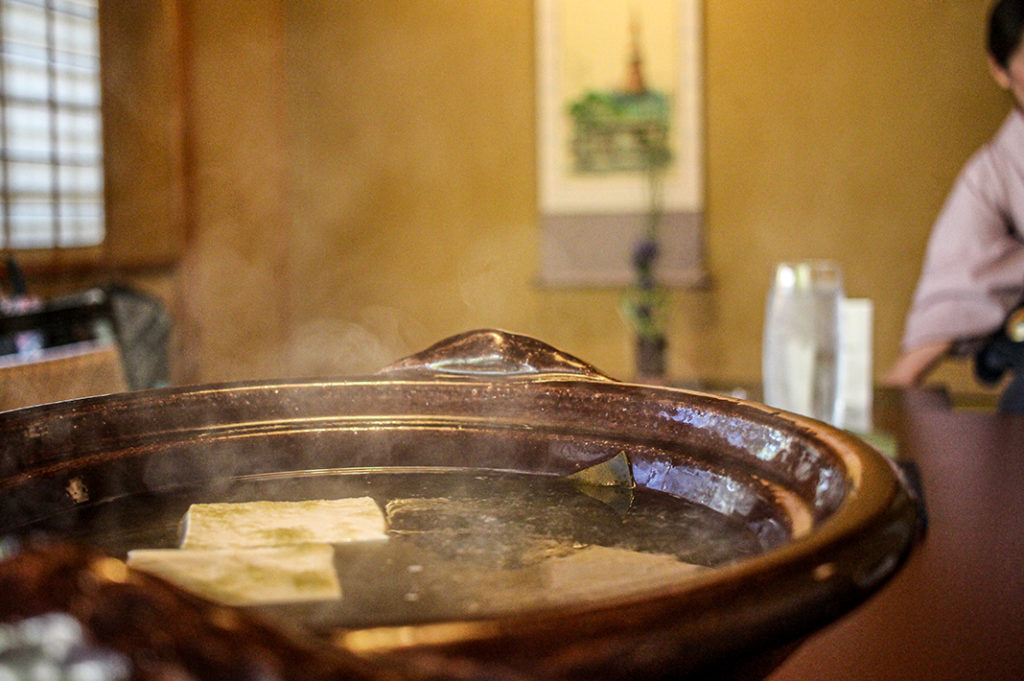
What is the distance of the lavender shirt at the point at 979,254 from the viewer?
2.47 meters

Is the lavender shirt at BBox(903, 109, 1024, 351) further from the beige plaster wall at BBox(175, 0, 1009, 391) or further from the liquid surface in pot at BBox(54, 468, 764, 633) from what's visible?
the liquid surface in pot at BBox(54, 468, 764, 633)

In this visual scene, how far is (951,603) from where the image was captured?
67 centimetres

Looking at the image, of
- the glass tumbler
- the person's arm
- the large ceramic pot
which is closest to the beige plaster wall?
the person's arm

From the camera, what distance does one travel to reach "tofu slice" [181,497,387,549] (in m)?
0.58

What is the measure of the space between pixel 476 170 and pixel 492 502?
3.92 m

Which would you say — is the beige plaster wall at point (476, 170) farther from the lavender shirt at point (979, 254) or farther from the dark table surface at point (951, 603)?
the dark table surface at point (951, 603)

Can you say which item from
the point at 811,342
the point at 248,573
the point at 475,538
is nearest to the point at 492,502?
the point at 475,538

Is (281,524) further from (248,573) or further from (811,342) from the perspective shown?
(811,342)

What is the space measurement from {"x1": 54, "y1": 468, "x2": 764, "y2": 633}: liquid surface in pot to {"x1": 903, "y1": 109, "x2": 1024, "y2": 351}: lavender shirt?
2118 mm

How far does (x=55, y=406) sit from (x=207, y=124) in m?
4.28

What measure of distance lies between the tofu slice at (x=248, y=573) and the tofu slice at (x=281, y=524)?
0.25ft

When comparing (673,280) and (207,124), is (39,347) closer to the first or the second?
(207,124)

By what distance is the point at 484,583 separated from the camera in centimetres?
52

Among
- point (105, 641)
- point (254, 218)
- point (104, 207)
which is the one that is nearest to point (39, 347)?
point (104, 207)
